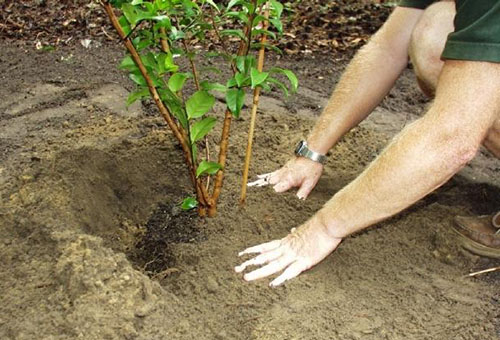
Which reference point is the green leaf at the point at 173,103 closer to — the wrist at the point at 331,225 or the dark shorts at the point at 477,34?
the wrist at the point at 331,225

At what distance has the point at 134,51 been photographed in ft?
5.89

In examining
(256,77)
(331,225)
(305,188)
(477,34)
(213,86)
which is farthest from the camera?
(305,188)

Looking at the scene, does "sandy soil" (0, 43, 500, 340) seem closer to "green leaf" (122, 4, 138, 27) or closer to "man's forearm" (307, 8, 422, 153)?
"man's forearm" (307, 8, 422, 153)

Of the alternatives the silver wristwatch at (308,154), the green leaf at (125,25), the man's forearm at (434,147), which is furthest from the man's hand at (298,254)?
the green leaf at (125,25)

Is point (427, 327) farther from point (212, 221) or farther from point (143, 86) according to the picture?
point (143, 86)

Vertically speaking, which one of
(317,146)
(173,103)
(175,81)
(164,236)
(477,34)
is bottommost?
(164,236)

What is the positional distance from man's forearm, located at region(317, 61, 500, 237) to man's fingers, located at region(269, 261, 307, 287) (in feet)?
0.77

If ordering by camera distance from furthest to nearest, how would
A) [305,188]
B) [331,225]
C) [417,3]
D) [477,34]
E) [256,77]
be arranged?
1. [305,188]
2. [417,3]
3. [331,225]
4. [256,77]
5. [477,34]

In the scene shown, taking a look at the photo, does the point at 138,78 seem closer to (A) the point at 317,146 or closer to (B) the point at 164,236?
(B) the point at 164,236

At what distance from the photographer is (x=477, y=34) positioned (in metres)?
1.68

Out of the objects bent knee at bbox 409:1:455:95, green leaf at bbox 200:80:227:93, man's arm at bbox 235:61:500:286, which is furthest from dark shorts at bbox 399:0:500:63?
green leaf at bbox 200:80:227:93

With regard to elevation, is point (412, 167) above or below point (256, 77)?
below

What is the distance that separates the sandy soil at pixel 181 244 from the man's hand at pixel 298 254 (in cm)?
5

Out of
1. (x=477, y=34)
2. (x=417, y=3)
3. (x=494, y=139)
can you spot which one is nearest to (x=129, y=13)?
(x=477, y=34)
